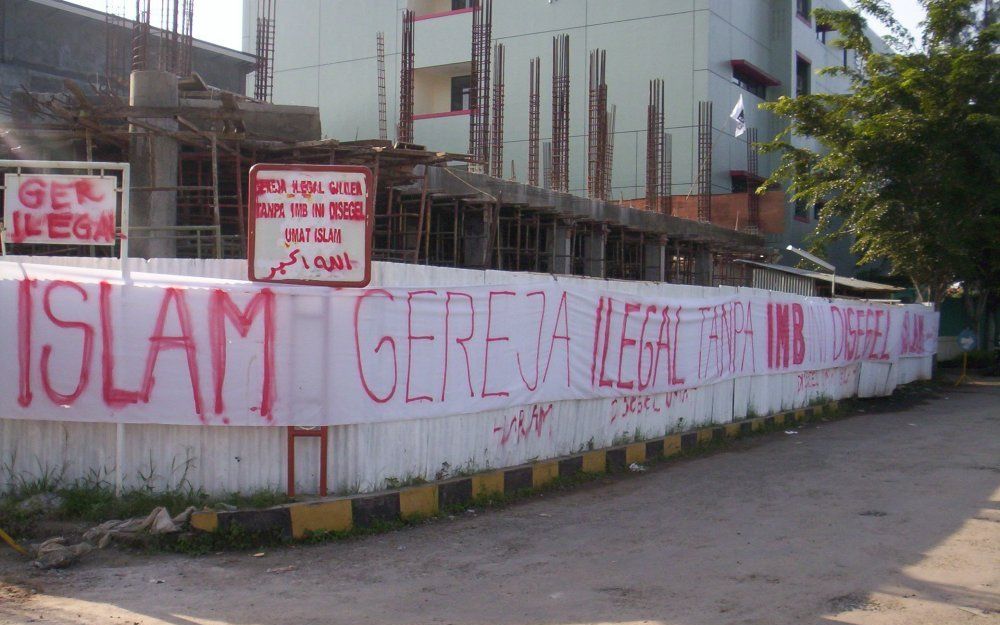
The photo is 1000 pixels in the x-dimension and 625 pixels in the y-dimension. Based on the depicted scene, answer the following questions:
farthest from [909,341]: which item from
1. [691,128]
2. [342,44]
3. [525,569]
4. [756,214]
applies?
[342,44]

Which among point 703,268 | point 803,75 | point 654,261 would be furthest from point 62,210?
point 803,75

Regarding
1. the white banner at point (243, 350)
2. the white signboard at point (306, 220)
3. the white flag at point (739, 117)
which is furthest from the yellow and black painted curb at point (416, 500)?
the white flag at point (739, 117)

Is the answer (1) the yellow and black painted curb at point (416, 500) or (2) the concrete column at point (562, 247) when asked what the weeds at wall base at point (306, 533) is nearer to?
(1) the yellow and black painted curb at point (416, 500)

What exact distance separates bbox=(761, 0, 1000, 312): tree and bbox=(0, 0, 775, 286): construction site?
353cm

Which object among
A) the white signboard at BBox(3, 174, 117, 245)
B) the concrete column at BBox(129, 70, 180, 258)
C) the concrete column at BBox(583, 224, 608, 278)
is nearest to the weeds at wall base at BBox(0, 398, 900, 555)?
the white signboard at BBox(3, 174, 117, 245)

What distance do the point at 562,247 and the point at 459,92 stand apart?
618 inches

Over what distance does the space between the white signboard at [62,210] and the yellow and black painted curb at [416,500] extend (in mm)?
2484

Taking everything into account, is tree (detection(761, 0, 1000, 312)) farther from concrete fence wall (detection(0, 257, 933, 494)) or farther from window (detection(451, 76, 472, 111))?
concrete fence wall (detection(0, 257, 933, 494))

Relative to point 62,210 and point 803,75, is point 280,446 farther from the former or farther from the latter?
point 803,75

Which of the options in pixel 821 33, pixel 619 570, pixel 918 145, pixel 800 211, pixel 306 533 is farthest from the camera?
pixel 821 33

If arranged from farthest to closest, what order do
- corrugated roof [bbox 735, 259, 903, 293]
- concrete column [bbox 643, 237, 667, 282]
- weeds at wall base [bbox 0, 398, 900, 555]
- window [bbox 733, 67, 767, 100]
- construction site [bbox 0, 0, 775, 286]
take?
1. window [bbox 733, 67, 767, 100]
2. corrugated roof [bbox 735, 259, 903, 293]
3. concrete column [bbox 643, 237, 667, 282]
4. construction site [bbox 0, 0, 775, 286]
5. weeds at wall base [bbox 0, 398, 900, 555]

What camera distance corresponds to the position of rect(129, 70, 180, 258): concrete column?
12.2 meters

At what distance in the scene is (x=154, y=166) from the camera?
12109 mm

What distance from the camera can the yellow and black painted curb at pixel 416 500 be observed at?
276 inches
